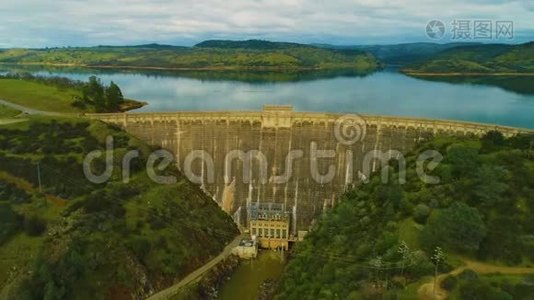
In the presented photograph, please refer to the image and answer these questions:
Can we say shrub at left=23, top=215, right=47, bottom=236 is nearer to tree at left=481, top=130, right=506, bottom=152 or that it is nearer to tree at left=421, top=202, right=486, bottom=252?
tree at left=421, top=202, right=486, bottom=252

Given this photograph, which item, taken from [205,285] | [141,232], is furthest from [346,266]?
[141,232]

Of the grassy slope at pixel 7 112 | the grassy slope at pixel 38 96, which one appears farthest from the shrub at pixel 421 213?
the grassy slope at pixel 38 96

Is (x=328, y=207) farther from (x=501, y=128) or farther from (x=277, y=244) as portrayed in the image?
(x=501, y=128)

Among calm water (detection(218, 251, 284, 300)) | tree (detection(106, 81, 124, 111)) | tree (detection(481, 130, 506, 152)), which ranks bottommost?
calm water (detection(218, 251, 284, 300))

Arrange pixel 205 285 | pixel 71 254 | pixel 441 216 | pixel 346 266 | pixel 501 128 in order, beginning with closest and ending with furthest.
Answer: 1. pixel 441 216
2. pixel 346 266
3. pixel 71 254
4. pixel 205 285
5. pixel 501 128

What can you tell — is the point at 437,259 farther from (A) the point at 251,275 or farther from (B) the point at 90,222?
(B) the point at 90,222

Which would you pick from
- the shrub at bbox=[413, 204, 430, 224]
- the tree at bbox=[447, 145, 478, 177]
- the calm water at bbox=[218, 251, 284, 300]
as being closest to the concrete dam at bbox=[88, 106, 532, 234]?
the calm water at bbox=[218, 251, 284, 300]
